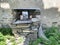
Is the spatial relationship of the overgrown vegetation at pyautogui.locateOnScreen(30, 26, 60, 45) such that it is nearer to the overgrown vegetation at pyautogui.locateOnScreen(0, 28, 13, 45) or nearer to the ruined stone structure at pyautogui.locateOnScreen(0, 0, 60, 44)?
the ruined stone structure at pyautogui.locateOnScreen(0, 0, 60, 44)

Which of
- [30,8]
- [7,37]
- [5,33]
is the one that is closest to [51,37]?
[7,37]

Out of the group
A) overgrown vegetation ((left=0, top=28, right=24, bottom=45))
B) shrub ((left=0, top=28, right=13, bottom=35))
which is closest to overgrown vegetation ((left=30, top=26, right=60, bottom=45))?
overgrown vegetation ((left=0, top=28, right=24, bottom=45))

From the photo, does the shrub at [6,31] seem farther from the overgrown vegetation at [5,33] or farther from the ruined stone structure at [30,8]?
the ruined stone structure at [30,8]

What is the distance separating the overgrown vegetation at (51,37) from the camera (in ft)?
21.6

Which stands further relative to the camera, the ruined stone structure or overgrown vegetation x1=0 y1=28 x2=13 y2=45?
the ruined stone structure

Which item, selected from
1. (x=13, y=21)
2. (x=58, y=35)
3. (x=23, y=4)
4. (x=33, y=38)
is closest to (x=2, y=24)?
(x=13, y=21)

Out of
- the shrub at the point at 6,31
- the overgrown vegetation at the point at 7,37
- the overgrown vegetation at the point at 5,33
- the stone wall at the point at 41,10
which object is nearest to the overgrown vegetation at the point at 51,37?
the stone wall at the point at 41,10

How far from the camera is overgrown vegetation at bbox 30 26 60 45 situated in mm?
6590

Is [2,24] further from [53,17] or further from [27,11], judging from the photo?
[53,17]

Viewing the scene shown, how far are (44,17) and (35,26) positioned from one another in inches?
27.8

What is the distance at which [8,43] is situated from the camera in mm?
6895

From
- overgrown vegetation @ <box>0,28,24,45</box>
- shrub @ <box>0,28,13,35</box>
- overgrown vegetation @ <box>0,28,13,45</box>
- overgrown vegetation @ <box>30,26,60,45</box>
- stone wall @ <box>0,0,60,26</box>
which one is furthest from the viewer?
stone wall @ <box>0,0,60,26</box>

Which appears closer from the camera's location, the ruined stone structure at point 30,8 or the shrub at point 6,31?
the shrub at point 6,31

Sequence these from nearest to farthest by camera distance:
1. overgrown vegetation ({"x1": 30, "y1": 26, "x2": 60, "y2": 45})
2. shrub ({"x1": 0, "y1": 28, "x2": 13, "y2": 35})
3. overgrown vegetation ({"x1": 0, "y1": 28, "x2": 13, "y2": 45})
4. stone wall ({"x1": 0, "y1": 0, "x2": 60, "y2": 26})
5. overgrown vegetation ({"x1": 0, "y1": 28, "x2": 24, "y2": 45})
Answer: overgrown vegetation ({"x1": 30, "y1": 26, "x2": 60, "y2": 45}) < overgrown vegetation ({"x1": 0, "y1": 28, "x2": 24, "y2": 45}) < overgrown vegetation ({"x1": 0, "y1": 28, "x2": 13, "y2": 45}) < shrub ({"x1": 0, "y1": 28, "x2": 13, "y2": 35}) < stone wall ({"x1": 0, "y1": 0, "x2": 60, "y2": 26})
